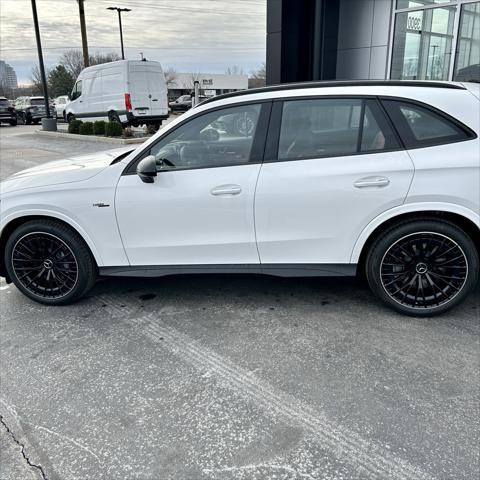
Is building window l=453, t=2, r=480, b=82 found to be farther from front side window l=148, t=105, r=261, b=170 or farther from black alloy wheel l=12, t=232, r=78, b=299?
black alloy wheel l=12, t=232, r=78, b=299

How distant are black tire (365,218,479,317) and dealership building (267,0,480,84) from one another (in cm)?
734

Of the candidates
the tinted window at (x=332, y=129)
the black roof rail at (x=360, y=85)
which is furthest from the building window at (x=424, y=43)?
the tinted window at (x=332, y=129)

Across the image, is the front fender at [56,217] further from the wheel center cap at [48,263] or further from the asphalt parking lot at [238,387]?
the asphalt parking lot at [238,387]

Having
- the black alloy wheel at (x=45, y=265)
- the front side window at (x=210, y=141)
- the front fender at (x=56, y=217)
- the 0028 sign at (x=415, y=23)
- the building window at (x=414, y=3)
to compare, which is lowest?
the black alloy wheel at (x=45, y=265)

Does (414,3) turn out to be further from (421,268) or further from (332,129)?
(421,268)

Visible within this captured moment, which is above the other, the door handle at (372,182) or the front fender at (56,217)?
the door handle at (372,182)

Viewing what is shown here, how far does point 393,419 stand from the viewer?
8.02ft

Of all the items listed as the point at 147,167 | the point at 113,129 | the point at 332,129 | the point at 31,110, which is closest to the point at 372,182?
the point at 332,129

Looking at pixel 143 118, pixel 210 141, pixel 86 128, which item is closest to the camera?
pixel 210 141

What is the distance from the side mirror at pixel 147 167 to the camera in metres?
3.31

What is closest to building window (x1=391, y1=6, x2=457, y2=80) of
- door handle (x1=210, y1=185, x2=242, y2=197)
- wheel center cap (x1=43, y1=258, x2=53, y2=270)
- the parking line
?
door handle (x1=210, y1=185, x2=242, y2=197)

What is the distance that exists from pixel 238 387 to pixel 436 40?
9710mm

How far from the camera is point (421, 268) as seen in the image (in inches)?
135

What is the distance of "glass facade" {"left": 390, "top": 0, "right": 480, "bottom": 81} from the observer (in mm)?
9039
